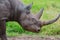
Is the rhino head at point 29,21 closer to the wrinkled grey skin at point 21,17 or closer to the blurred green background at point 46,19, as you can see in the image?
the wrinkled grey skin at point 21,17

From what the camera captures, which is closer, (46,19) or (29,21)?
(29,21)

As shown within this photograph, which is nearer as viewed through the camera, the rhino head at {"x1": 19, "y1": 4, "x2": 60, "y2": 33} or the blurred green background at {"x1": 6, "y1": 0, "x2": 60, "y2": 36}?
the rhino head at {"x1": 19, "y1": 4, "x2": 60, "y2": 33}

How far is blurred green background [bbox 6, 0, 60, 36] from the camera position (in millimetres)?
12073

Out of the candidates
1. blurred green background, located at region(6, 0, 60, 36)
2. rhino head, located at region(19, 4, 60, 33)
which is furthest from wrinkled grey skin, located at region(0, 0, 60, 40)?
blurred green background, located at region(6, 0, 60, 36)

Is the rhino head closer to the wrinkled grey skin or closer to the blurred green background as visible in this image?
the wrinkled grey skin

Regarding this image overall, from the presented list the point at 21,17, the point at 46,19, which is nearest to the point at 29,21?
the point at 21,17

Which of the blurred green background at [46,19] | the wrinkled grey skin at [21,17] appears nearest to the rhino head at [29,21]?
the wrinkled grey skin at [21,17]

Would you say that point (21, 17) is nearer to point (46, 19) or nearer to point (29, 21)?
point (29, 21)

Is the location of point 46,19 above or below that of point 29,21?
below

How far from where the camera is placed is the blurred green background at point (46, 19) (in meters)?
12.1

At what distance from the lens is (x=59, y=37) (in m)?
11.4

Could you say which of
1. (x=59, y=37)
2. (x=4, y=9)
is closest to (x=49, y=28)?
(x=59, y=37)

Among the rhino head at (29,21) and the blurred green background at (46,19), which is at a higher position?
the rhino head at (29,21)

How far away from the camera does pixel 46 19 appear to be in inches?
535
